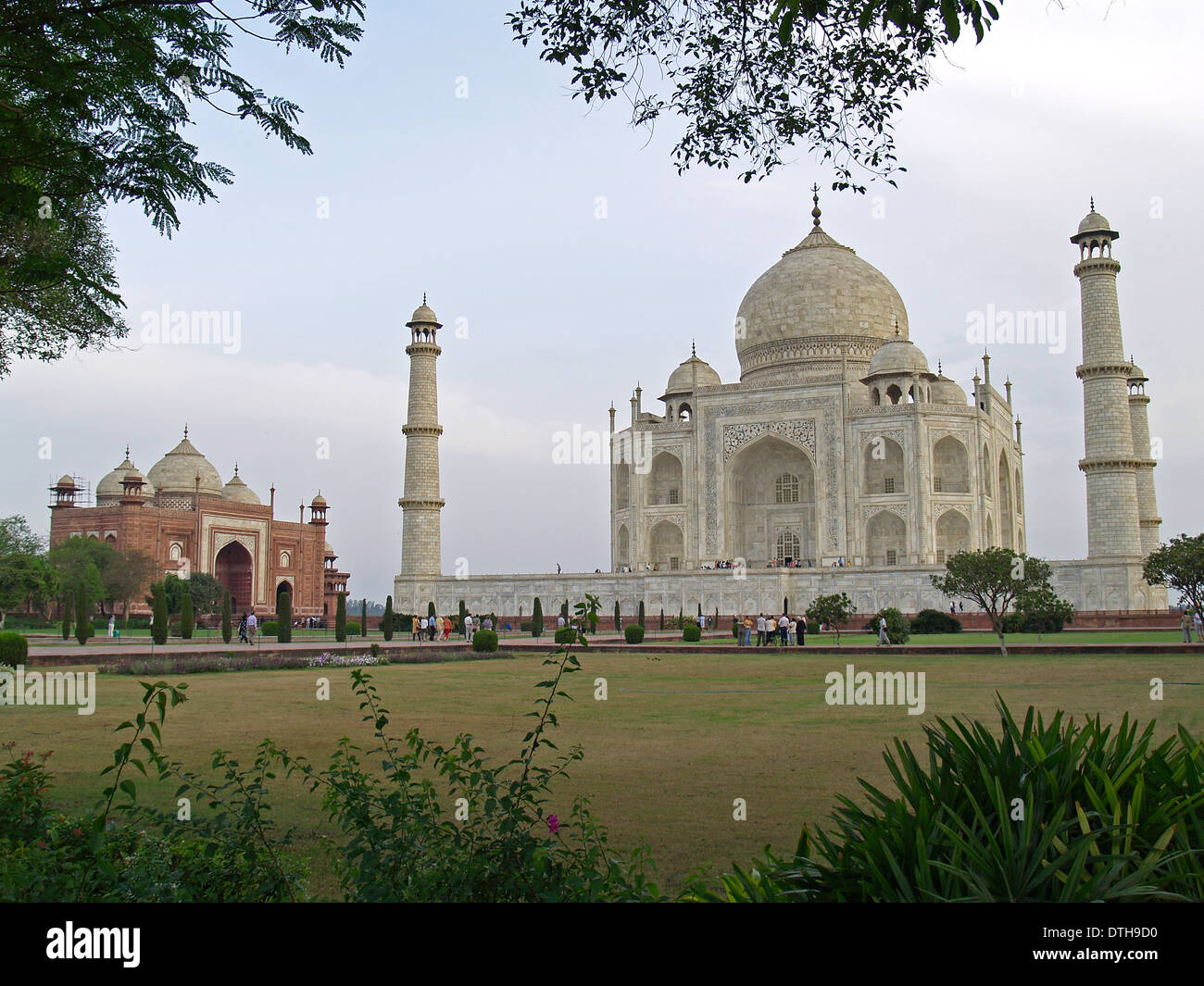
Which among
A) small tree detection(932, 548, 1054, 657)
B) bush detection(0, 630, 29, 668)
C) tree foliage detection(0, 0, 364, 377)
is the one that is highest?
tree foliage detection(0, 0, 364, 377)

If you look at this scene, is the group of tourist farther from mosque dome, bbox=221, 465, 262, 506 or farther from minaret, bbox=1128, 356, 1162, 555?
mosque dome, bbox=221, 465, 262, 506

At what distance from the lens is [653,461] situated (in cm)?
3638

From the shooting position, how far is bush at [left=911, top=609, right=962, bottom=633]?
74.1 feet

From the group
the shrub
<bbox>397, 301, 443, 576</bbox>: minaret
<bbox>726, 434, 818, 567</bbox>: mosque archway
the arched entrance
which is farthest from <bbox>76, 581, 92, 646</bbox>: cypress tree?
the arched entrance

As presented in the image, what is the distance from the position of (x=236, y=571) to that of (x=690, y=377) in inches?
881

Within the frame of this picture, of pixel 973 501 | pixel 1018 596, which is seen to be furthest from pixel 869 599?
pixel 1018 596

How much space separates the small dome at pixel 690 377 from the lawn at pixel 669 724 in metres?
23.4

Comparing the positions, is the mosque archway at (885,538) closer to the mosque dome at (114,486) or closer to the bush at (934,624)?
the bush at (934,624)

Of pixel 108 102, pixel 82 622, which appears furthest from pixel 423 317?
pixel 108 102

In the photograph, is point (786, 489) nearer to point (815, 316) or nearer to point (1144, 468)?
point (815, 316)

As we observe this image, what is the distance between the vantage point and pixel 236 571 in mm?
43062

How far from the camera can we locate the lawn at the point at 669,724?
4.90 m

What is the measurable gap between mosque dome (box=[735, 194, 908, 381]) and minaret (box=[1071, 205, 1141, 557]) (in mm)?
8534

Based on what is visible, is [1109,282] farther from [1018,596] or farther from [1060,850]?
[1060,850]
